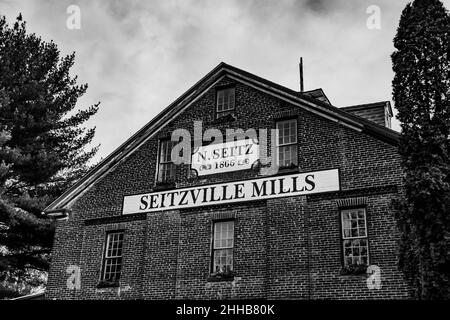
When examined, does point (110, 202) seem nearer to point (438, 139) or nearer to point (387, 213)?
point (387, 213)

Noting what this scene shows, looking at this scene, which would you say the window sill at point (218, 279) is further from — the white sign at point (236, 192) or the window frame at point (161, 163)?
the window frame at point (161, 163)

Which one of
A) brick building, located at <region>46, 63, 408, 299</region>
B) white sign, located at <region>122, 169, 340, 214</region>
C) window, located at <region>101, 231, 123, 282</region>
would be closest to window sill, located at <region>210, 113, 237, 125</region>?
brick building, located at <region>46, 63, 408, 299</region>

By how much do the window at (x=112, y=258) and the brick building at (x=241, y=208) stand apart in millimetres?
41

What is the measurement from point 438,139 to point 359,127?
4.45 m

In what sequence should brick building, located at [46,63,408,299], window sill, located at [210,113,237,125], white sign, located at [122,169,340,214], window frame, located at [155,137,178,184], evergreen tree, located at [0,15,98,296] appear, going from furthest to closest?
evergreen tree, located at [0,15,98,296] → window frame, located at [155,137,178,184] → window sill, located at [210,113,237,125] → white sign, located at [122,169,340,214] → brick building, located at [46,63,408,299]

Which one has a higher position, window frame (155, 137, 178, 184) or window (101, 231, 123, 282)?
window frame (155, 137, 178, 184)

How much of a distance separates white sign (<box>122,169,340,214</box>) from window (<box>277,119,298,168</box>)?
65 centimetres

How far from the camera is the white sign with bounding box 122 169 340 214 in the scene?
16.0 metres

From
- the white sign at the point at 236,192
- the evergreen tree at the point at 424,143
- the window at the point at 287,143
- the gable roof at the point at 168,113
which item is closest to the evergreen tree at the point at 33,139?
the gable roof at the point at 168,113

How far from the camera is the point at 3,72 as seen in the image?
24062 mm

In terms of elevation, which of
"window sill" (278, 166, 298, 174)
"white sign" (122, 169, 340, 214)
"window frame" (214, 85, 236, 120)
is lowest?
"white sign" (122, 169, 340, 214)

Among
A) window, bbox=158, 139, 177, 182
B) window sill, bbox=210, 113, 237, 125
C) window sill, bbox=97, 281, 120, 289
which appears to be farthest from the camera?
window, bbox=158, 139, 177, 182

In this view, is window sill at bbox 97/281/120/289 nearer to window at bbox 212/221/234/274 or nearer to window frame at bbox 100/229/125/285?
window frame at bbox 100/229/125/285
